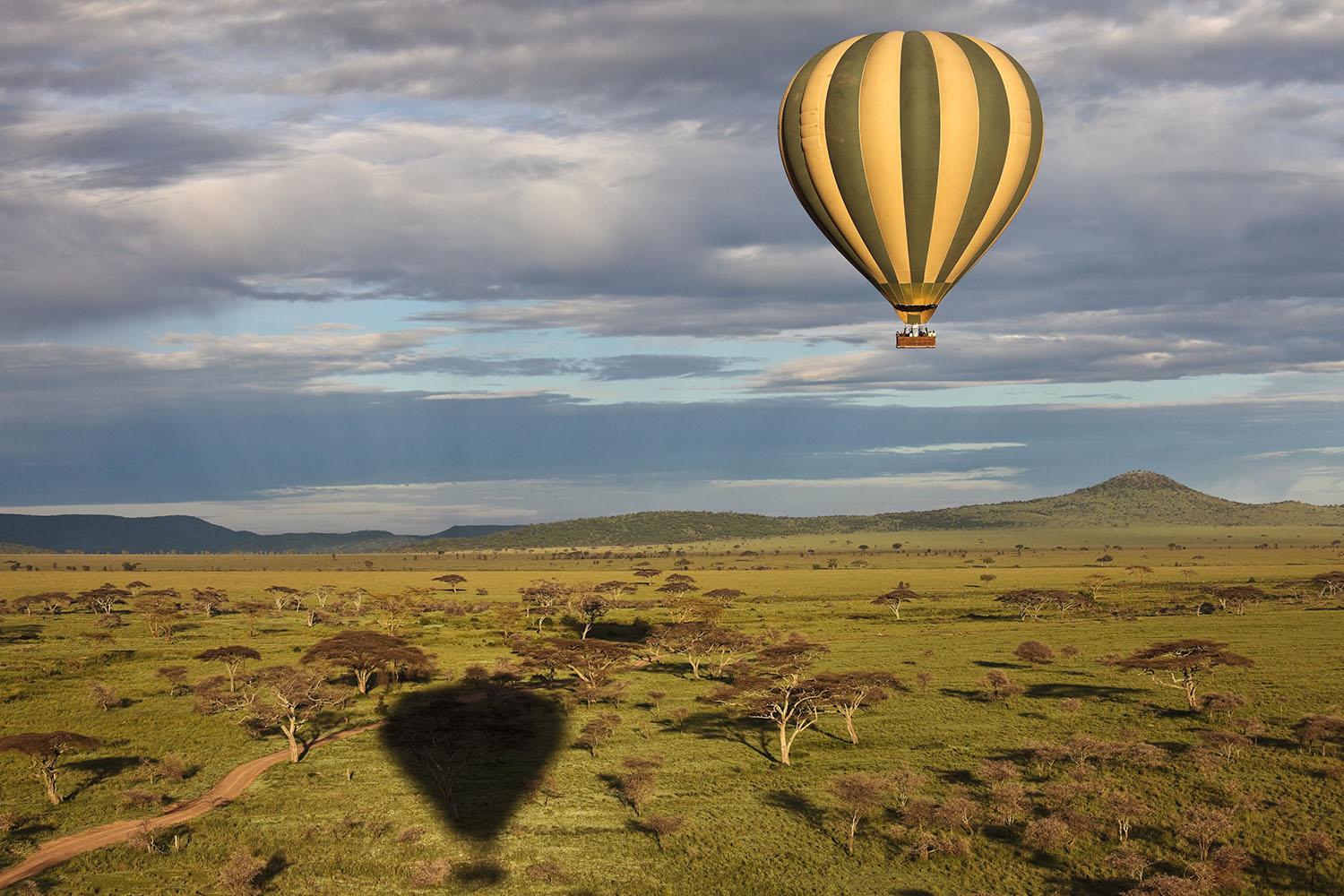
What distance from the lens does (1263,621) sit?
7475 cm

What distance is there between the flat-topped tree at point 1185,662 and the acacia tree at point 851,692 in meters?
11.8

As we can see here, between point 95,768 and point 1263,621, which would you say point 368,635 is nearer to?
point 95,768

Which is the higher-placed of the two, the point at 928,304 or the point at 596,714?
the point at 928,304

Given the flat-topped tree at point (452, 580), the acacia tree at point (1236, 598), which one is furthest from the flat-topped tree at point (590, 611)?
the acacia tree at point (1236, 598)

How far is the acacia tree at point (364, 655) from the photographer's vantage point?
55.3m

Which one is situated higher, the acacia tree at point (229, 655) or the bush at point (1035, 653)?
the acacia tree at point (229, 655)

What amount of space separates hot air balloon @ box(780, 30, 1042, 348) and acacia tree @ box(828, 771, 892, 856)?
A: 1484cm

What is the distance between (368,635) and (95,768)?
1922 cm

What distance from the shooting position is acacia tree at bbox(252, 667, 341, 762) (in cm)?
4431

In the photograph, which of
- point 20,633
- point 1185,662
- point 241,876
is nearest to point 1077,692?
point 1185,662

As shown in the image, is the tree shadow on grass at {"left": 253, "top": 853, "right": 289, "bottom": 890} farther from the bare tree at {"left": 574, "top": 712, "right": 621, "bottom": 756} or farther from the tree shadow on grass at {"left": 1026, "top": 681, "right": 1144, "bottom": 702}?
the tree shadow on grass at {"left": 1026, "top": 681, "right": 1144, "bottom": 702}

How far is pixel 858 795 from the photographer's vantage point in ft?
119

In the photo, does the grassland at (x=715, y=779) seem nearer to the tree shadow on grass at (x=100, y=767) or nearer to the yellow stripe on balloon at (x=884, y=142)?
the tree shadow on grass at (x=100, y=767)

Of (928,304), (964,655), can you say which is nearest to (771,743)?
(928,304)
